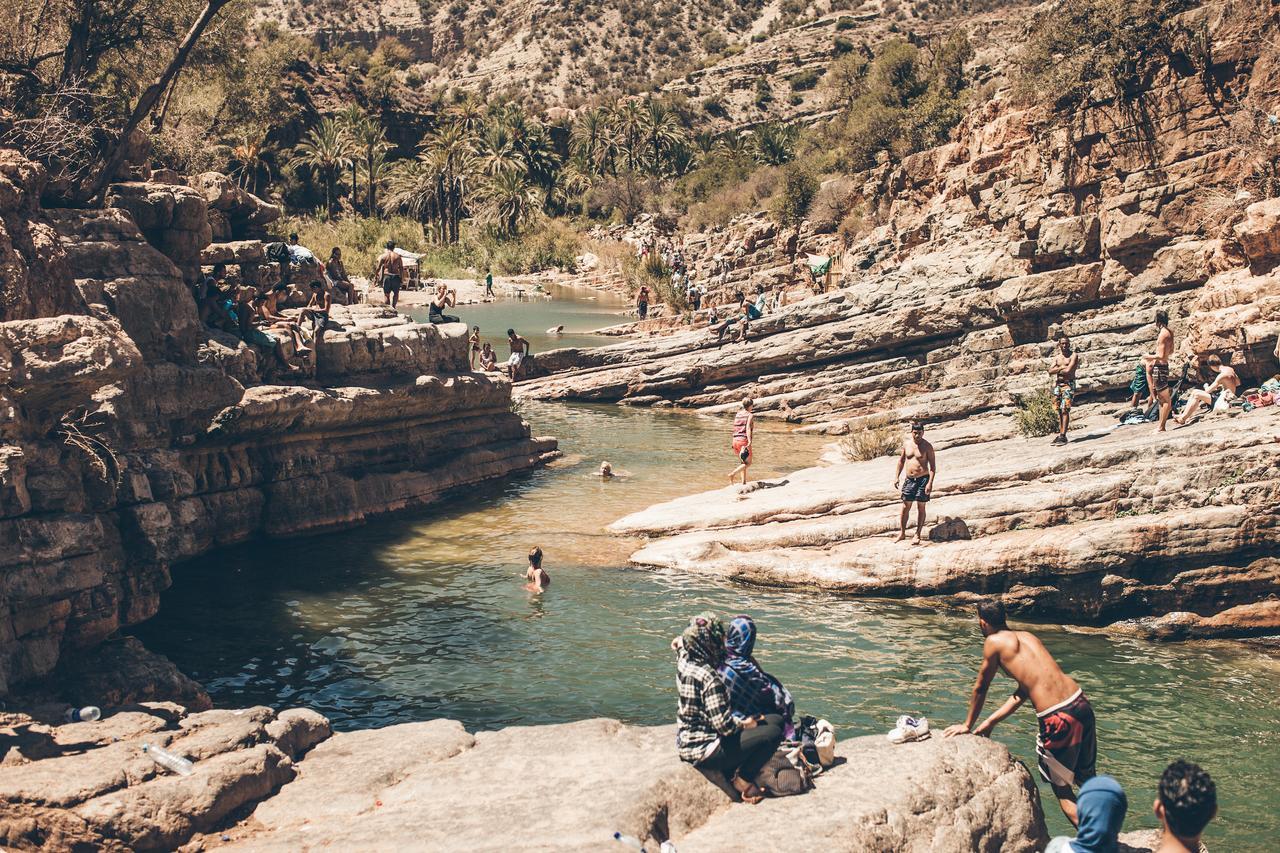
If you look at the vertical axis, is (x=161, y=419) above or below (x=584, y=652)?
above

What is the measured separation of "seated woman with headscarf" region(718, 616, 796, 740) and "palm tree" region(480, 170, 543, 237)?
73.1m

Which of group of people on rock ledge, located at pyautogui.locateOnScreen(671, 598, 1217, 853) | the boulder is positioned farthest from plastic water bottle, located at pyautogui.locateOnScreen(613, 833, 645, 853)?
the boulder

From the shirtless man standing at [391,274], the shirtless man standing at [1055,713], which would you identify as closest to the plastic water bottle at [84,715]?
the shirtless man standing at [1055,713]

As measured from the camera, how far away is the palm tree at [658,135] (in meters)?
88.9

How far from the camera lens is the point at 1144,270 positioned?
2544 cm

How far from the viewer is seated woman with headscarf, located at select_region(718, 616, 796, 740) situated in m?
8.23

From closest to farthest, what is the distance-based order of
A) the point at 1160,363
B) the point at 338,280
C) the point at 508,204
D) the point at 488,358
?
the point at 1160,363
the point at 338,280
the point at 488,358
the point at 508,204

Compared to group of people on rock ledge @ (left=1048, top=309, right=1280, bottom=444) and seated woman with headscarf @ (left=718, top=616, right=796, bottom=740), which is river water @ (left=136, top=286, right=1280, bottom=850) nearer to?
seated woman with headscarf @ (left=718, top=616, right=796, bottom=740)

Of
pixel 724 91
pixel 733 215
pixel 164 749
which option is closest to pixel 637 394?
pixel 164 749

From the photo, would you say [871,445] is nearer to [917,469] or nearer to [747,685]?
[917,469]

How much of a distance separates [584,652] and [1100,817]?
27.3ft

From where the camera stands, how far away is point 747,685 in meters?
8.26

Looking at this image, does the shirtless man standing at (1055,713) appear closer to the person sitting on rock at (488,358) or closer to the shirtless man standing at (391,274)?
the shirtless man standing at (391,274)

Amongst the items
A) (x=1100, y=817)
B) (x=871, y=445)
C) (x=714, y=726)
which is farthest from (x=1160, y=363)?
(x=714, y=726)
